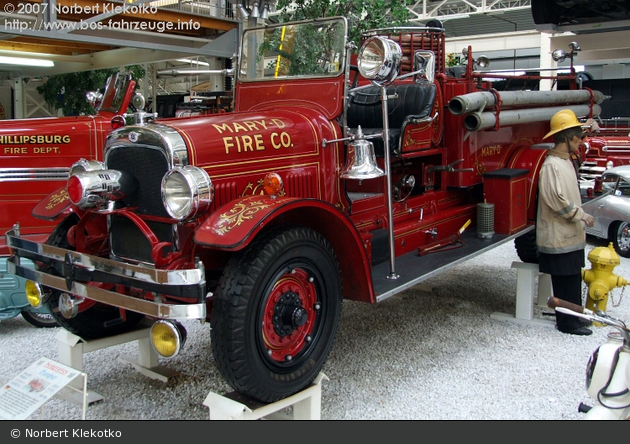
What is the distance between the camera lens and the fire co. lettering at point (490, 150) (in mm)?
5164

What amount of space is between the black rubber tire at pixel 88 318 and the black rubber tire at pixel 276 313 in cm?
119

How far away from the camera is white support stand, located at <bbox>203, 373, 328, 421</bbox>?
2.71m

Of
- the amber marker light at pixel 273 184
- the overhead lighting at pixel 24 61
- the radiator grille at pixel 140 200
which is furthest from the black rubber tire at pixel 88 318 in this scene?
the overhead lighting at pixel 24 61

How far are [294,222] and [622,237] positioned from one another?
573 cm

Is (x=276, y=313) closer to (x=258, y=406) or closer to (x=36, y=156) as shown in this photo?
(x=258, y=406)

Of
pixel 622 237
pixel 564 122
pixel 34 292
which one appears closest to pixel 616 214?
pixel 622 237

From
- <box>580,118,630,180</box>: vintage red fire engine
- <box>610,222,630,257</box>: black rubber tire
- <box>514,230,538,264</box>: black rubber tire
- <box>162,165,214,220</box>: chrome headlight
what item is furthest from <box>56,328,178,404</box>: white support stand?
<box>580,118,630,180</box>: vintage red fire engine

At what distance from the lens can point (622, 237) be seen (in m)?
7.43

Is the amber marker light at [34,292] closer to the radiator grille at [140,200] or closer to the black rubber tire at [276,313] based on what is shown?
the radiator grille at [140,200]

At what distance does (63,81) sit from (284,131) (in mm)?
8358

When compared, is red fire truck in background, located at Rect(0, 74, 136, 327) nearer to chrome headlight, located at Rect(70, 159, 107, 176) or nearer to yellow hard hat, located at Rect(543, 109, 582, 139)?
A: chrome headlight, located at Rect(70, 159, 107, 176)

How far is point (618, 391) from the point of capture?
7.01 ft
